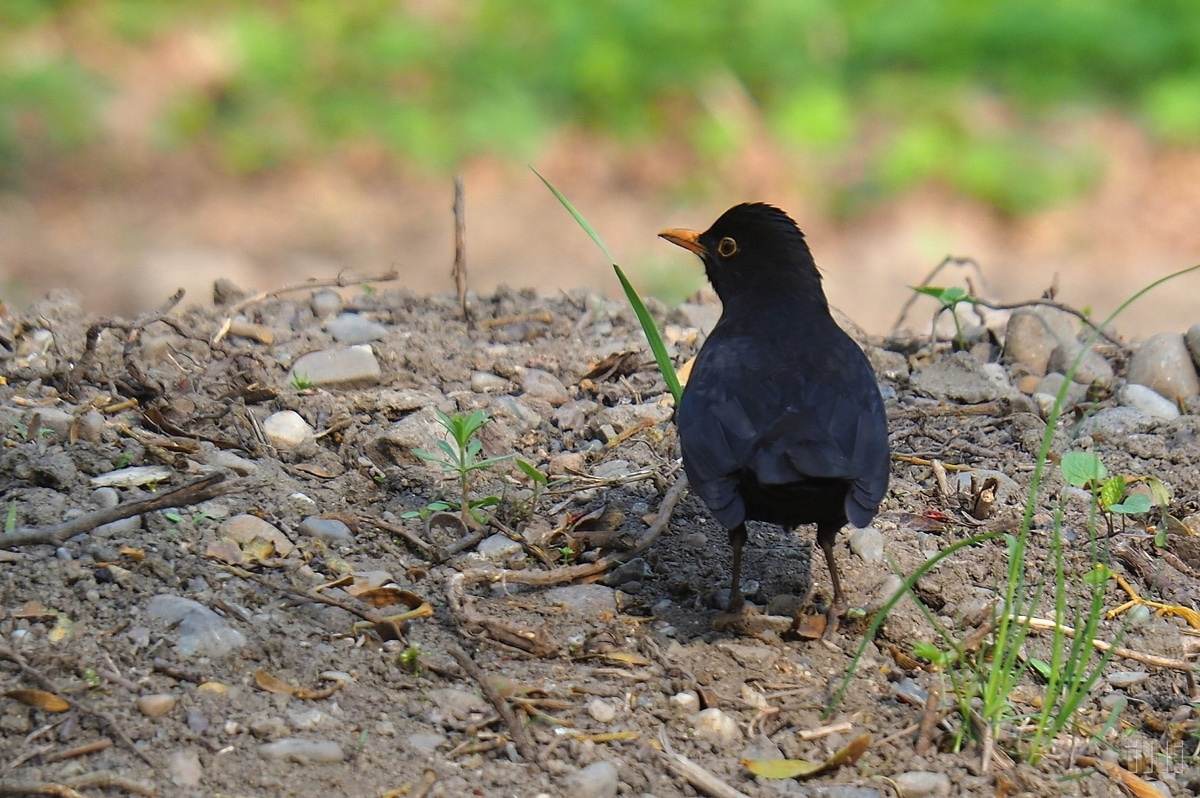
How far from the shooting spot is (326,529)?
385 centimetres

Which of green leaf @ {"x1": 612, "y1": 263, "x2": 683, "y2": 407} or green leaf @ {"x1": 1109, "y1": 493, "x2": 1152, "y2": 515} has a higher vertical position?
green leaf @ {"x1": 612, "y1": 263, "x2": 683, "y2": 407}

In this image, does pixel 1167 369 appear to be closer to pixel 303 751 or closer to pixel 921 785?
pixel 921 785

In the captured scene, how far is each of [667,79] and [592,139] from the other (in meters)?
0.76

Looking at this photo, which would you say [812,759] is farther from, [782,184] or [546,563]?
[782,184]

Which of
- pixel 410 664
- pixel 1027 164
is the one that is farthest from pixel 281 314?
pixel 1027 164

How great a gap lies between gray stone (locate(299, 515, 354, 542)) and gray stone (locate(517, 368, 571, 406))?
3.66 feet

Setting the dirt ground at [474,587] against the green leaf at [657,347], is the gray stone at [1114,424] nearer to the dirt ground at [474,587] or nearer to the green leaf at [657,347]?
the dirt ground at [474,587]

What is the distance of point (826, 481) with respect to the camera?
3568mm

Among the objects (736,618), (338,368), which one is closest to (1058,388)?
(736,618)

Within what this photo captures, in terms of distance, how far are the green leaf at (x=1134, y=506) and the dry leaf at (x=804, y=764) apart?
4.23 ft

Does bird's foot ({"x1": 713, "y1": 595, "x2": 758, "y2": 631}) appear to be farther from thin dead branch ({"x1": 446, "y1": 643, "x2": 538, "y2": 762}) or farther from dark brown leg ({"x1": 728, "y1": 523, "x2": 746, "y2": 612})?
thin dead branch ({"x1": 446, "y1": 643, "x2": 538, "y2": 762})

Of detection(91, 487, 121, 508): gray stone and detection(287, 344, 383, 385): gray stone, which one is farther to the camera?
detection(287, 344, 383, 385): gray stone

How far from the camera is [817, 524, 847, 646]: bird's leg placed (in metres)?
3.74

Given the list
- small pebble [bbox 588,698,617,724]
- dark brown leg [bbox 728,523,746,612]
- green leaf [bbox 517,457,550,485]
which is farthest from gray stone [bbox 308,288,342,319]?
small pebble [bbox 588,698,617,724]
